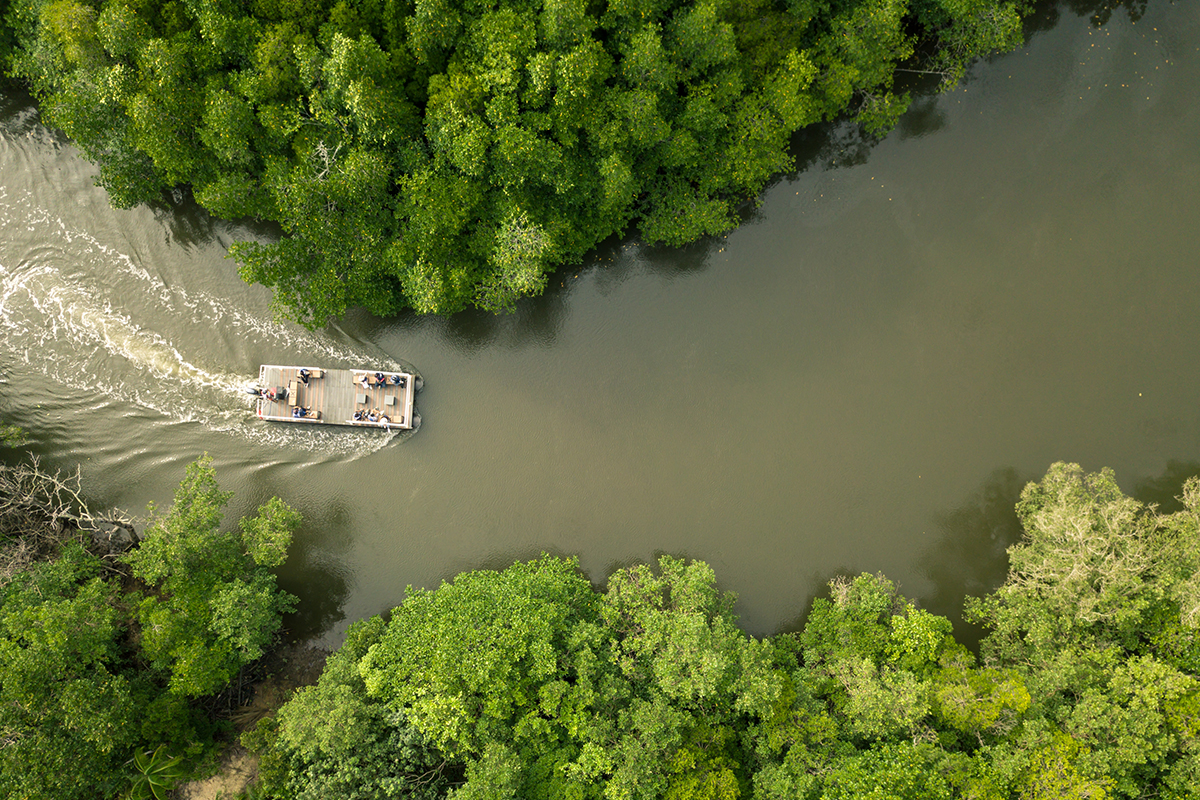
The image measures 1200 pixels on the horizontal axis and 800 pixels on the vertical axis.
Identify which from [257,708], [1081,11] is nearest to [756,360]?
[1081,11]

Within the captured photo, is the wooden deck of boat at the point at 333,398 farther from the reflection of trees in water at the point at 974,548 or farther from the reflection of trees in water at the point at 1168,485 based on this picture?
the reflection of trees in water at the point at 1168,485

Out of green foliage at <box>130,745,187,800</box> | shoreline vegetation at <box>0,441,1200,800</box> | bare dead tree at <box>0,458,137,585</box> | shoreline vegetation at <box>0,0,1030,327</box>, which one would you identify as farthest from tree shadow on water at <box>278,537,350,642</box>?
shoreline vegetation at <box>0,0,1030,327</box>

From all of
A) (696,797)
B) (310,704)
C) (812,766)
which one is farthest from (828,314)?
(310,704)

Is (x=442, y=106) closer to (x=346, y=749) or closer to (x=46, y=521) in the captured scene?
(x=346, y=749)

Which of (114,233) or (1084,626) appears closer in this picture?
(1084,626)

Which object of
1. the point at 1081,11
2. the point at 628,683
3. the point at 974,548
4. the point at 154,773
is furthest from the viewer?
the point at 1081,11

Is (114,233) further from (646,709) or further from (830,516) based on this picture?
(830,516)

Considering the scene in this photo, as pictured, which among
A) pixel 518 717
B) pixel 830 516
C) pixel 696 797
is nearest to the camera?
pixel 696 797

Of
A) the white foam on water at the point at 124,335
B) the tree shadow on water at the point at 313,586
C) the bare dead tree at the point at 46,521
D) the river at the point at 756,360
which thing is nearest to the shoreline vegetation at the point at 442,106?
the river at the point at 756,360
